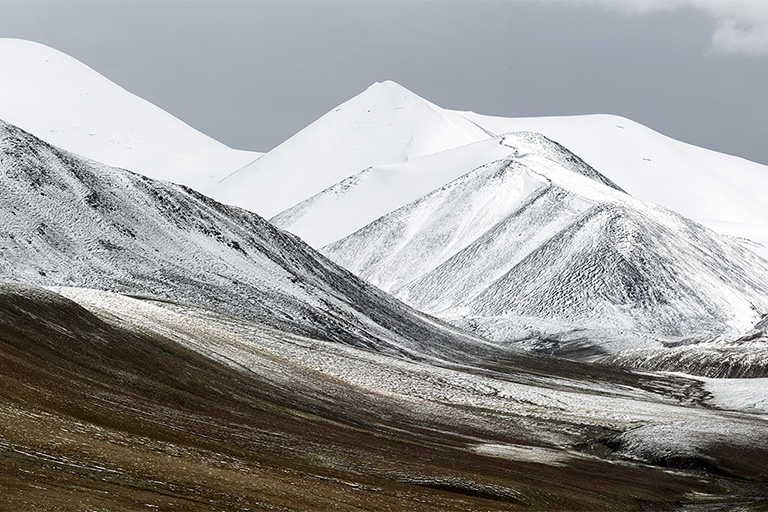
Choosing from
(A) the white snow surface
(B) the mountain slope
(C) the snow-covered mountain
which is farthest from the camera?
(C) the snow-covered mountain

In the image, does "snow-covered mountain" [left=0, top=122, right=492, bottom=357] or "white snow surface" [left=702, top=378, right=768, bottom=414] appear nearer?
"white snow surface" [left=702, top=378, right=768, bottom=414]

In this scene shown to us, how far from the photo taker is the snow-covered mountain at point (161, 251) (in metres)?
121

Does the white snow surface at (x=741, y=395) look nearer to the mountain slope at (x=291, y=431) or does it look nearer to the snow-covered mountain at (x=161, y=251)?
the mountain slope at (x=291, y=431)

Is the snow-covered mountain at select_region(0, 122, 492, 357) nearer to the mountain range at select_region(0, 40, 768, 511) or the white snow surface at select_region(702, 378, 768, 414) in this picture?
the mountain range at select_region(0, 40, 768, 511)

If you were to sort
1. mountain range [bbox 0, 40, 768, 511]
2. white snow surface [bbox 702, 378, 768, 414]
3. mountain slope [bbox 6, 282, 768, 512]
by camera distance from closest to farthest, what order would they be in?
mountain slope [bbox 6, 282, 768, 512]
mountain range [bbox 0, 40, 768, 511]
white snow surface [bbox 702, 378, 768, 414]

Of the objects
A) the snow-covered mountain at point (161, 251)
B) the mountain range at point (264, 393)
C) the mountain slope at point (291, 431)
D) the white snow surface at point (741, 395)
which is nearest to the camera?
the mountain slope at point (291, 431)

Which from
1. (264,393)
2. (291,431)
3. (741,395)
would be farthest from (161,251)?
(291,431)

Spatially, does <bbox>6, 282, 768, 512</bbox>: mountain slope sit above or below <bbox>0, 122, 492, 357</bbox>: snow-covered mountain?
below

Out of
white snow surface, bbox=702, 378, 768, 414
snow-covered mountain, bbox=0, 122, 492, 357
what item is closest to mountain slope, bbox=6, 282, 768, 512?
white snow surface, bbox=702, 378, 768, 414

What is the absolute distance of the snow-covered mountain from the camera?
12094 centimetres

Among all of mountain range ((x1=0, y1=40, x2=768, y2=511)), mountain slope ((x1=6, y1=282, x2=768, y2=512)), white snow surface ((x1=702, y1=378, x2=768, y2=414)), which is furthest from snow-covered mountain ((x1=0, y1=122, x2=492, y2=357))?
white snow surface ((x1=702, y1=378, x2=768, y2=414))

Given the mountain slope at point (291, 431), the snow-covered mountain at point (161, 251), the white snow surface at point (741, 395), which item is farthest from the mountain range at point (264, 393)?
the white snow surface at point (741, 395)

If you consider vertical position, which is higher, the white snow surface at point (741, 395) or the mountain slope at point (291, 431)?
the white snow surface at point (741, 395)

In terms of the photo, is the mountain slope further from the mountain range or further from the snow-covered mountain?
the snow-covered mountain
